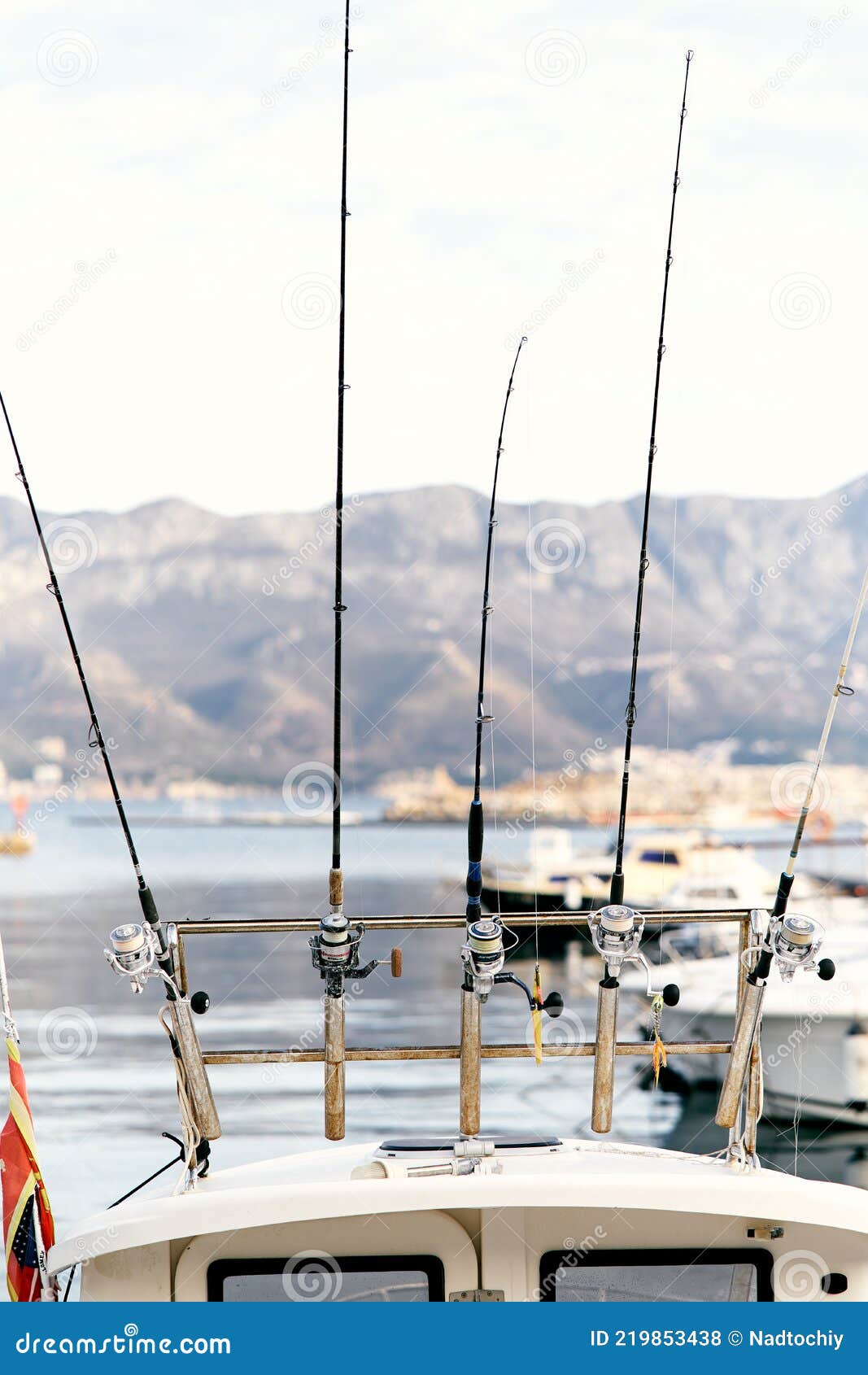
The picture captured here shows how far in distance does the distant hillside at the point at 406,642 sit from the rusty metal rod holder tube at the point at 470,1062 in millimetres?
144513

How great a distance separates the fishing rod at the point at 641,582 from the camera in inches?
223

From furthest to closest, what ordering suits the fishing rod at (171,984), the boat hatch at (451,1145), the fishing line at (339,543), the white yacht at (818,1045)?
1. the white yacht at (818,1045)
2. the fishing line at (339,543)
3. the fishing rod at (171,984)
4. the boat hatch at (451,1145)

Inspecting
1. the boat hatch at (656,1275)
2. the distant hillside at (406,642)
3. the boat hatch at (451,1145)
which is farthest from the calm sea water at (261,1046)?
the distant hillside at (406,642)

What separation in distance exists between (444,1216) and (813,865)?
77.1 meters

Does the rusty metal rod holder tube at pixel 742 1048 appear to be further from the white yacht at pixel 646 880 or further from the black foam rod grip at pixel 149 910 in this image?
the white yacht at pixel 646 880

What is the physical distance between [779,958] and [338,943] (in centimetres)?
148

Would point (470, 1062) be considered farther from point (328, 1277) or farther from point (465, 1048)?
point (328, 1277)

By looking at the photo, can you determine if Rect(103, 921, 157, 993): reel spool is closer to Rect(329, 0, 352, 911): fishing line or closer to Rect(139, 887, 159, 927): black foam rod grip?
Rect(139, 887, 159, 927): black foam rod grip

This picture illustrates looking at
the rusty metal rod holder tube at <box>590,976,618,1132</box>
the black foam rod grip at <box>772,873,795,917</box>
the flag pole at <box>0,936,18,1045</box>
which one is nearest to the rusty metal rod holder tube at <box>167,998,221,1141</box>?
the flag pole at <box>0,936,18,1045</box>

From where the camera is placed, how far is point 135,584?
188 m

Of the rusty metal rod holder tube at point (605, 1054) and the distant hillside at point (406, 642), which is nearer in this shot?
the rusty metal rod holder tube at point (605, 1054)

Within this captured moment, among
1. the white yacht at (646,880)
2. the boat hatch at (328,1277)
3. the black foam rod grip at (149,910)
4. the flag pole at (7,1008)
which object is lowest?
the boat hatch at (328,1277)

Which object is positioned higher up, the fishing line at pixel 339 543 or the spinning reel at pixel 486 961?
the fishing line at pixel 339 543
